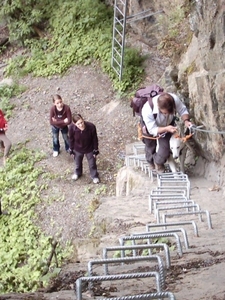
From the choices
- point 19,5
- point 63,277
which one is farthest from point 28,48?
point 63,277

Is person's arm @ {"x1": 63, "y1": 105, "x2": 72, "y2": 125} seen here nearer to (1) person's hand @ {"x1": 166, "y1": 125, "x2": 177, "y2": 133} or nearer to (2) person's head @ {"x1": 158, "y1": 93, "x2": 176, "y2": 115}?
(1) person's hand @ {"x1": 166, "y1": 125, "x2": 177, "y2": 133}

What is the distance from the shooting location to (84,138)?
31.9 ft

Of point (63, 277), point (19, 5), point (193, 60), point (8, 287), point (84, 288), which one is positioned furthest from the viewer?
point (19, 5)

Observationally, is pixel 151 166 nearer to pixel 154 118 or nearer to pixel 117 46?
pixel 154 118

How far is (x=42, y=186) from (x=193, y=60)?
14.0 feet

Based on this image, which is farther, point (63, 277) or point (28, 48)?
point (28, 48)

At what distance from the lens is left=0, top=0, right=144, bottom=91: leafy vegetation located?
A: 1447cm

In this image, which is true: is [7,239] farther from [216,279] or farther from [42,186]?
[216,279]

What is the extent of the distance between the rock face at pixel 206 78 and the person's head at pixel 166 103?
0.64 m

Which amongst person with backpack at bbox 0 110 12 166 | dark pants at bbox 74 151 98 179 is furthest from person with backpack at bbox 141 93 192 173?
person with backpack at bbox 0 110 12 166

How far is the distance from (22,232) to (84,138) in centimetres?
218

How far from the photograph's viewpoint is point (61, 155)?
11.8 m

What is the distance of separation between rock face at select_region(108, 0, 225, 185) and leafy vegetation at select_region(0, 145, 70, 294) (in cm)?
294

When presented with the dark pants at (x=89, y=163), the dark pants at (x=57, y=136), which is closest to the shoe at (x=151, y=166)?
the dark pants at (x=89, y=163)
